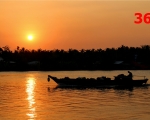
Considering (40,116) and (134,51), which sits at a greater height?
(134,51)

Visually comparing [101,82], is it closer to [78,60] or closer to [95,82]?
[95,82]

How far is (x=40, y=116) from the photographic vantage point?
19.0 metres

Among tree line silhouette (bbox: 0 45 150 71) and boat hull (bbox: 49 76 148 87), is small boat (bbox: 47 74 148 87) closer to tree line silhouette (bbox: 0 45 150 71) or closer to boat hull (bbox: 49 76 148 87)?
boat hull (bbox: 49 76 148 87)

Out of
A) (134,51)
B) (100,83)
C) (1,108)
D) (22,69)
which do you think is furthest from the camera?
(134,51)

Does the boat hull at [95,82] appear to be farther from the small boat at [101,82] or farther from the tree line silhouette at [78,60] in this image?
the tree line silhouette at [78,60]

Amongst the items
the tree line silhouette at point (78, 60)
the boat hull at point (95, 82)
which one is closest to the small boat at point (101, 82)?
the boat hull at point (95, 82)

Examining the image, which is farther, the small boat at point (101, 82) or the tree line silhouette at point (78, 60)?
the tree line silhouette at point (78, 60)

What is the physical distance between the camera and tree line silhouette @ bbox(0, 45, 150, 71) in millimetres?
98562

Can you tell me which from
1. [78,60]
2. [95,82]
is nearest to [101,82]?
[95,82]

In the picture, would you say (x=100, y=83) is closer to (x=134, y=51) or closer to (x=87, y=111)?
(x=87, y=111)

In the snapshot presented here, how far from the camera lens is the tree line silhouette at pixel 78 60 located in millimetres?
98562

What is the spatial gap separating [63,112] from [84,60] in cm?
8162

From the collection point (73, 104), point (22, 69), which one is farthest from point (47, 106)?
point (22, 69)

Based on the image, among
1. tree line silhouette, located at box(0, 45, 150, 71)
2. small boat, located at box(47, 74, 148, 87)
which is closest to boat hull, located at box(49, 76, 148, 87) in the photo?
Result: small boat, located at box(47, 74, 148, 87)
